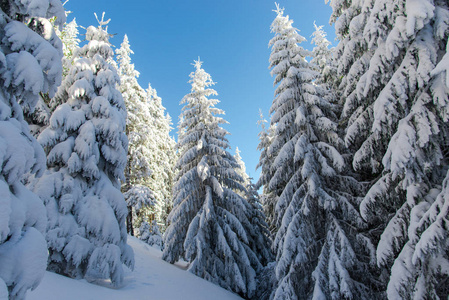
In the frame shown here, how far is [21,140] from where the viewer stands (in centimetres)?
374

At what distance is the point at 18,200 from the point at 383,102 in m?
7.34

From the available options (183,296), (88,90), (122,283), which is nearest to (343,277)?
(183,296)

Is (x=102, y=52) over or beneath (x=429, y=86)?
over

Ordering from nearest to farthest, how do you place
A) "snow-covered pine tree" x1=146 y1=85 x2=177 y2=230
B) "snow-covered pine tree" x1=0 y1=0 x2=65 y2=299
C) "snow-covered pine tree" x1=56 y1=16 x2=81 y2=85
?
"snow-covered pine tree" x1=0 y1=0 x2=65 y2=299 < "snow-covered pine tree" x1=56 y1=16 x2=81 y2=85 < "snow-covered pine tree" x1=146 y1=85 x2=177 y2=230

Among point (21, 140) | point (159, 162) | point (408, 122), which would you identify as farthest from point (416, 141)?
point (159, 162)

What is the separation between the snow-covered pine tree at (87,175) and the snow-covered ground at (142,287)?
72 cm

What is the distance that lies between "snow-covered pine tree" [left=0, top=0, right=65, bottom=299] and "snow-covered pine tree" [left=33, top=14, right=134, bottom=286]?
15.1 feet

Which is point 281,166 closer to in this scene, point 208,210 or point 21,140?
point 208,210

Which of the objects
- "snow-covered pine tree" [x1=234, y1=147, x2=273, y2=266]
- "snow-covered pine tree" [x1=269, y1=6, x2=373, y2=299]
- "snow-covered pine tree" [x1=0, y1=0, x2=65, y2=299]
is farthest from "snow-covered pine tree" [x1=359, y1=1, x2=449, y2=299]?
"snow-covered pine tree" [x1=234, y1=147, x2=273, y2=266]

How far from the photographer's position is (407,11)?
585 cm

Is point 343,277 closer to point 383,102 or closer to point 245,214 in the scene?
point 383,102

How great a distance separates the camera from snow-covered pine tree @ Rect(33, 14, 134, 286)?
27.1 feet

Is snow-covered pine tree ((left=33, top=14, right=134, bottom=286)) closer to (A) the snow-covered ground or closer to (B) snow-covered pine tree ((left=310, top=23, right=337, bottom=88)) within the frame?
(A) the snow-covered ground

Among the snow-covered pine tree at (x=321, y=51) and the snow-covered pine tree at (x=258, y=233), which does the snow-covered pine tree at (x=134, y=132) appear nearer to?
the snow-covered pine tree at (x=258, y=233)
